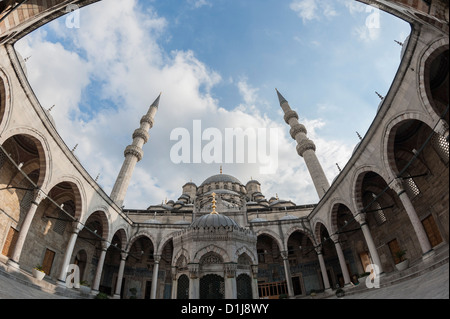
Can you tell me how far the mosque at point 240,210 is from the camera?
6.98 m

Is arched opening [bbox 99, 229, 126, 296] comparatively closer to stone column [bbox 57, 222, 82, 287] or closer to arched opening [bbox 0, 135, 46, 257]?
stone column [bbox 57, 222, 82, 287]

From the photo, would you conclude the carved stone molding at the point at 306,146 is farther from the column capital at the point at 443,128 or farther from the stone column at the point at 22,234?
the stone column at the point at 22,234

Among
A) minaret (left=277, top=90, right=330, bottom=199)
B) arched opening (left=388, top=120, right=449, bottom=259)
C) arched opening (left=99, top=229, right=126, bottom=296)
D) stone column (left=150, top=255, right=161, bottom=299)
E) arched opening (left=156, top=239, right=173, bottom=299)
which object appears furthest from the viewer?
minaret (left=277, top=90, right=330, bottom=199)

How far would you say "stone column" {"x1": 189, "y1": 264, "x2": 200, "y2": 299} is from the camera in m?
7.88

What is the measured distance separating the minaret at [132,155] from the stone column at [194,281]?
17471mm

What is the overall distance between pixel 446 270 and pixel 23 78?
A: 13.4 metres

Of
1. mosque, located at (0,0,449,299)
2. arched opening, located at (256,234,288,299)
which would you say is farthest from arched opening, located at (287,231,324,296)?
arched opening, located at (256,234,288,299)

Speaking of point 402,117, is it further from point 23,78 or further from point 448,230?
point 23,78

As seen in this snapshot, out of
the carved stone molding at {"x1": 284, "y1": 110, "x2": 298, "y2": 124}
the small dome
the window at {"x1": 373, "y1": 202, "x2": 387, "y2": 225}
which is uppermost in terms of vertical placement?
the carved stone molding at {"x1": 284, "y1": 110, "x2": 298, "y2": 124}

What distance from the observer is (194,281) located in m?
8.08

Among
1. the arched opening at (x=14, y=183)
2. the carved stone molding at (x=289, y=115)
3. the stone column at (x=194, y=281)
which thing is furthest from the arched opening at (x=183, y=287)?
the carved stone molding at (x=289, y=115)

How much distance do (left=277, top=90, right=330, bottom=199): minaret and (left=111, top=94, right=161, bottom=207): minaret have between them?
17.6 meters

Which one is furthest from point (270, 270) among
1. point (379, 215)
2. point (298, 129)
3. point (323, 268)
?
point (298, 129)

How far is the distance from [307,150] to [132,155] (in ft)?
63.9
